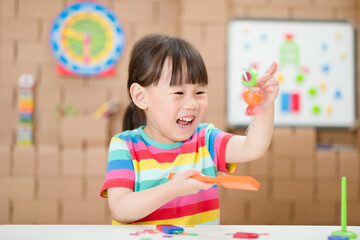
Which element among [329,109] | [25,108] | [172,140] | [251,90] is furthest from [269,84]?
[25,108]

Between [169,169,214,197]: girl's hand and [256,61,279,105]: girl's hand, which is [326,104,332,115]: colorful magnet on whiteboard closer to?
[256,61,279,105]: girl's hand

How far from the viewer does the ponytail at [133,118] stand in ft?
3.72

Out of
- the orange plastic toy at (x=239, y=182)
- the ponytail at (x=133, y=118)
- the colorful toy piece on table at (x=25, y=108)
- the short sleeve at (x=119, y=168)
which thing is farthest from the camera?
the colorful toy piece on table at (x=25, y=108)

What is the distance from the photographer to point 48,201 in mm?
2398

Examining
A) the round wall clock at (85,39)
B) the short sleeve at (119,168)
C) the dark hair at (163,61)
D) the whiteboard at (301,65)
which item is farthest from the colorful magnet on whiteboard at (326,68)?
the short sleeve at (119,168)

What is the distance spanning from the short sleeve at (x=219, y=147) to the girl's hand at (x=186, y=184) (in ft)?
0.93

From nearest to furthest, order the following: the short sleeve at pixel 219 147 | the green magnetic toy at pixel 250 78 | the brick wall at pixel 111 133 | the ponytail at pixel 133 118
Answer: the green magnetic toy at pixel 250 78 < the short sleeve at pixel 219 147 < the ponytail at pixel 133 118 < the brick wall at pixel 111 133

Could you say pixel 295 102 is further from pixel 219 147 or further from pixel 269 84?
pixel 269 84

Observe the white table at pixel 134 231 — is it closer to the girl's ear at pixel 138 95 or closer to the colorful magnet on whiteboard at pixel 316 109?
the girl's ear at pixel 138 95

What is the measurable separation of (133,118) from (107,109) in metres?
1.41

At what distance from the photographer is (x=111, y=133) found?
2.64m

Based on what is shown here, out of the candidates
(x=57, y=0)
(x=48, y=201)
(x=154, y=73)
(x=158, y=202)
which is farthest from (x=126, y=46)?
(x=158, y=202)

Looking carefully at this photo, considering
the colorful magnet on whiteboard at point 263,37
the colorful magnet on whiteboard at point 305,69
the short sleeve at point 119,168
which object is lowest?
the short sleeve at point 119,168

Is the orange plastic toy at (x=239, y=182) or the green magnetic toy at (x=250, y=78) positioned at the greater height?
the green magnetic toy at (x=250, y=78)
